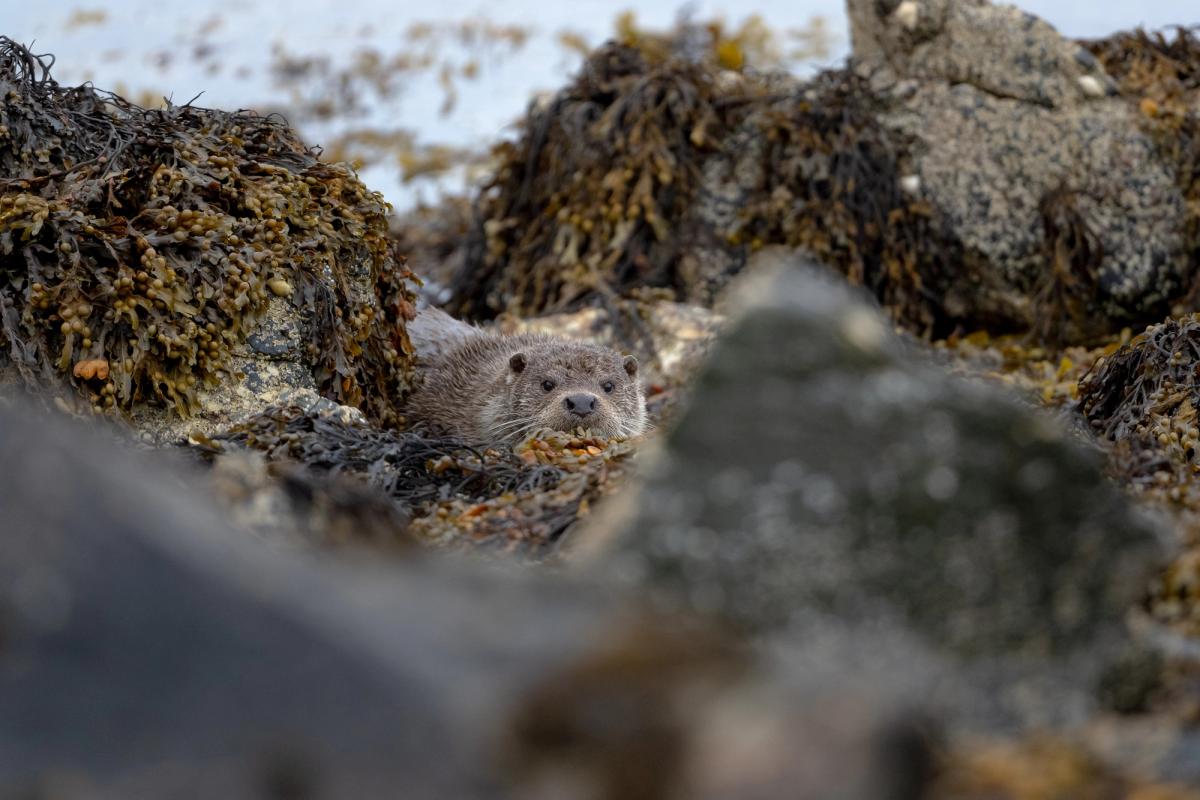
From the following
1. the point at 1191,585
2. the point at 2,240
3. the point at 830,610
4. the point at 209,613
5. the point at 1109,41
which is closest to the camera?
the point at 209,613

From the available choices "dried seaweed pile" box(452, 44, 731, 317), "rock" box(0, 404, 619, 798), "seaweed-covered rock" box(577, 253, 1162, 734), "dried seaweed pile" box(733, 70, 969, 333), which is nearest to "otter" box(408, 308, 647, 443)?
"dried seaweed pile" box(452, 44, 731, 317)

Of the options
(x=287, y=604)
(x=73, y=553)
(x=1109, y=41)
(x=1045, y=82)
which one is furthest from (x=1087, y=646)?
(x=1109, y=41)

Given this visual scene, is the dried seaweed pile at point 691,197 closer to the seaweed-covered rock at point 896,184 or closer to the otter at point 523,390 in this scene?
the seaweed-covered rock at point 896,184

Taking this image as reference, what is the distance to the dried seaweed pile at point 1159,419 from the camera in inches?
152

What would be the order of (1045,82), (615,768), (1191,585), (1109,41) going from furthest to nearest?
(1109,41) → (1045,82) → (1191,585) → (615,768)

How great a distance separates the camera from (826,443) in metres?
2.21

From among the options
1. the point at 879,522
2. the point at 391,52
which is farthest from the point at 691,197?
the point at 391,52

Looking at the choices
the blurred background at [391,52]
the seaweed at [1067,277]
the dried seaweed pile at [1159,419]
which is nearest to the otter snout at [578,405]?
the dried seaweed pile at [1159,419]

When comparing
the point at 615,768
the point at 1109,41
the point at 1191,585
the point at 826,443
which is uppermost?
the point at 1109,41

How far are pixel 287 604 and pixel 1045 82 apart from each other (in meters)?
9.80

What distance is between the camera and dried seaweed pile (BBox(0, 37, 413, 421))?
207 inches

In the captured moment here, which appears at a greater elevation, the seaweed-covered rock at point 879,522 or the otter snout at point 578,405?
the otter snout at point 578,405

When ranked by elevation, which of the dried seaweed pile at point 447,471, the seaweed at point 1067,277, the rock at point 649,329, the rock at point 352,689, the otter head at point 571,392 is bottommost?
the rock at point 352,689

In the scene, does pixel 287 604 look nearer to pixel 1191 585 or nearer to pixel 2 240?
pixel 1191 585
